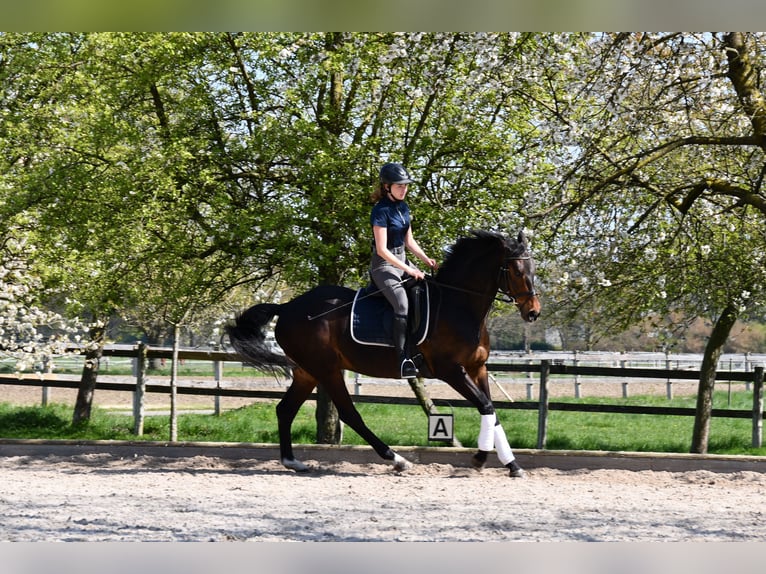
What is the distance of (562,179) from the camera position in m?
8.21

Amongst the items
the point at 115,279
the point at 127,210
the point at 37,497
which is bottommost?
the point at 37,497

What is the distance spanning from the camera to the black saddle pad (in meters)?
8.45

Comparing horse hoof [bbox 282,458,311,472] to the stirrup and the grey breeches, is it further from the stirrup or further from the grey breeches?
the grey breeches

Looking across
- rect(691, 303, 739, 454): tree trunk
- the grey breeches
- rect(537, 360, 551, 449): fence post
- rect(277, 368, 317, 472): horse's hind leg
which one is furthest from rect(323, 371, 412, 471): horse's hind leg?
rect(691, 303, 739, 454): tree trunk

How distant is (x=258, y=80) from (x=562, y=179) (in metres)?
4.04

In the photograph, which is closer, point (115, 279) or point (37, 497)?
point (37, 497)

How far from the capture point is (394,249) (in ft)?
27.7

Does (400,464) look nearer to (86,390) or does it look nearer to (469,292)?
(469,292)

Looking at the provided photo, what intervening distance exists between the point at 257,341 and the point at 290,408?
2.37 ft

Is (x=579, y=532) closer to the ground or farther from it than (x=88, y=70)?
closer to the ground

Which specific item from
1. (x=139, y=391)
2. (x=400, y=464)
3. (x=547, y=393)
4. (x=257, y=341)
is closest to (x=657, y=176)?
(x=547, y=393)

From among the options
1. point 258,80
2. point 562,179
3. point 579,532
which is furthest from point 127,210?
point 579,532

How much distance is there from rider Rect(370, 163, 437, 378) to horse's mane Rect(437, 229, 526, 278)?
16.3 inches

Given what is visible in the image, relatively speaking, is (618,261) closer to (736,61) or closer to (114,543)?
(736,61)
